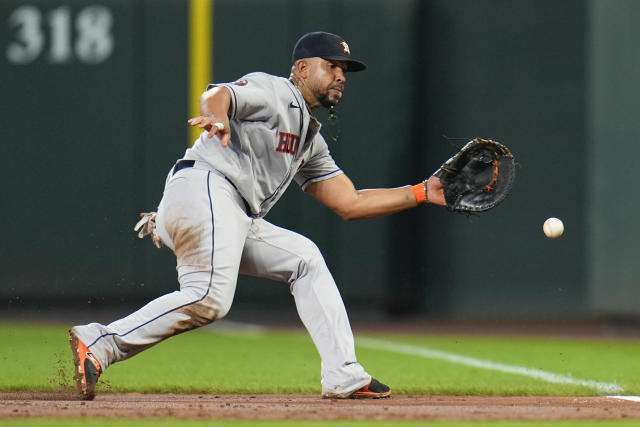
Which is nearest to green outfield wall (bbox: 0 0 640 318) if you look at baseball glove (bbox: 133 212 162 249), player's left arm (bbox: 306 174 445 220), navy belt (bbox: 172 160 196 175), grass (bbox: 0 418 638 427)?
player's left arm (bbox: 306 174 445 220)

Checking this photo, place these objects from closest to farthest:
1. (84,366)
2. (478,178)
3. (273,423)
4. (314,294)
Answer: (273,423), (84,366), (314,294), (478,178)

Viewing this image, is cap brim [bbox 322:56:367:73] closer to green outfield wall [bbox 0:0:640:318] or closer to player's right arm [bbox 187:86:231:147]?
player's right arm [bbox 187:86:231:147]

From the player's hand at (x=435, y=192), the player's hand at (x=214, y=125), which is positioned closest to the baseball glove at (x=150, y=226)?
the player's hand at (x=214, y=125)

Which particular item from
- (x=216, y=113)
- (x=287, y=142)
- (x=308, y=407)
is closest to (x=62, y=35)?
(x=287, y=142)

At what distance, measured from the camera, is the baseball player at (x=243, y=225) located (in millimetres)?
4371

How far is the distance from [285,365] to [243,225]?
1936 mm

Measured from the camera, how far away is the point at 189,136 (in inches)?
406

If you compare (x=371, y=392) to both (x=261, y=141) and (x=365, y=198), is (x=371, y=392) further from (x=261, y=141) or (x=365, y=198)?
(x=261, y=141)

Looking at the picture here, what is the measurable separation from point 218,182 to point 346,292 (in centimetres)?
585

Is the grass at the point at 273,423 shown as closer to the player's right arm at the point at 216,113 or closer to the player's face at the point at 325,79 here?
the player's right arm at the point at 216,113

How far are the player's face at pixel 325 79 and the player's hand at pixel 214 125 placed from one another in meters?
0.72

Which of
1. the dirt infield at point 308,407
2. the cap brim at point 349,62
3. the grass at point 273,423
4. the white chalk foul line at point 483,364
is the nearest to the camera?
the grass at point 273,423

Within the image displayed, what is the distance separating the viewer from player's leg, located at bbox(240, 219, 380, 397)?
4.65m

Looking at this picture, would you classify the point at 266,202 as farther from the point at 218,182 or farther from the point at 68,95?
the point at 68,95
